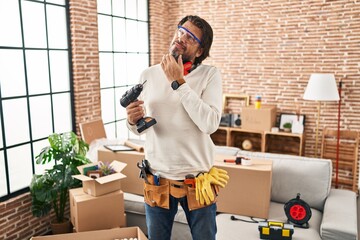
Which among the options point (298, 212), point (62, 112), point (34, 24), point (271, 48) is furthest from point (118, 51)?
point (298, 212)

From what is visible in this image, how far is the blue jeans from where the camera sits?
156 centimetres

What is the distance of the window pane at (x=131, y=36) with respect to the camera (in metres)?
4.98

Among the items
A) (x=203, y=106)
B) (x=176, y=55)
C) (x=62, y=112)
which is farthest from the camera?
(x=62, y=112)

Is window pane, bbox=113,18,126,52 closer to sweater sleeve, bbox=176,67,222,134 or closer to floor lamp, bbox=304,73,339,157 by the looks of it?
floor lamp, bbox=304,73,339,157

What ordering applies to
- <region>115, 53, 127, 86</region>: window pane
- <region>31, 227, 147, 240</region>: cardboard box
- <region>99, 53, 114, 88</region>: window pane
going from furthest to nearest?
1. <region>115, 53, 127, 86</region>: window pane
2. <region>99, 53, 114, 88</region>: window pane
3. <region>31, 227, 147, 240</region>: cardboard box

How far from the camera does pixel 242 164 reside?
2.77 meters

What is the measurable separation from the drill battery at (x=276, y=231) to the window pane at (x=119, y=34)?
3.25 m

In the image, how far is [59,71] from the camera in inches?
146

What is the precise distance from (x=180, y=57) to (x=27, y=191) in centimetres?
254

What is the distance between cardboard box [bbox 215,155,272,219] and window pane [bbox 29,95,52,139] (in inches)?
74.1

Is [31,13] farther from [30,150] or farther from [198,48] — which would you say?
[198,48]

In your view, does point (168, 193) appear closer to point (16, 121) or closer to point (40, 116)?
point (16, 121)

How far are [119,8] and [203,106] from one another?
12.2ft

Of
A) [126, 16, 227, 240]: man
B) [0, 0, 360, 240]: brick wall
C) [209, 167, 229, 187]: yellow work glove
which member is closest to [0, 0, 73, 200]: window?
[0, 0, 360, 240]: brick wall
